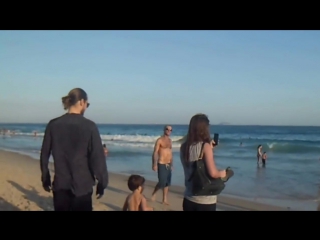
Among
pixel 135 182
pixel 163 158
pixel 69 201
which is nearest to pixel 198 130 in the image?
pixel 135 182

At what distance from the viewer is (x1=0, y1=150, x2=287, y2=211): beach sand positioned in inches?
205

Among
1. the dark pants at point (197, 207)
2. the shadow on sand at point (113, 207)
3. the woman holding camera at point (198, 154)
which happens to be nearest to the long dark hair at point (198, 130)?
the woman holding camera at point (198, 154)

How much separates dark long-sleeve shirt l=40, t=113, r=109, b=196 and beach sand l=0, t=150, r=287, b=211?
2.04 metres

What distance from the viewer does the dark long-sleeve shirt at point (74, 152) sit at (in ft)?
10.3

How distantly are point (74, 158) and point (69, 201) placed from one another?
0.37m

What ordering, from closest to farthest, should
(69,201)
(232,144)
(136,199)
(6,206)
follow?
1. (69,201)
2. (136,199)
3. (6,206)
4. (232,144)

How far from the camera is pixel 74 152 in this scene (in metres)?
3.13

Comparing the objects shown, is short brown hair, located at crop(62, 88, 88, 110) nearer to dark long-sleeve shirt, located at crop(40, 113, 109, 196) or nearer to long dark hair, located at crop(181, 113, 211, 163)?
dark long-sleeve shirt, located at crop(40, 113, 109, 196)

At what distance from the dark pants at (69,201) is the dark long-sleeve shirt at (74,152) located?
0.04 m

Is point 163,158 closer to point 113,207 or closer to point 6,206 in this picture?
point 113,207

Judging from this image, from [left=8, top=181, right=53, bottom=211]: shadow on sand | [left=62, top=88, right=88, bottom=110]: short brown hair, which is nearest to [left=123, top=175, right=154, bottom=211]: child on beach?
[left=62, top=88, right=88, bottom=110]: short brown hair

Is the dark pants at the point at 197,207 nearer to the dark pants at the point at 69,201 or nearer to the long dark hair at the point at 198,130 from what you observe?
the long dark hair at the point at 198,130
